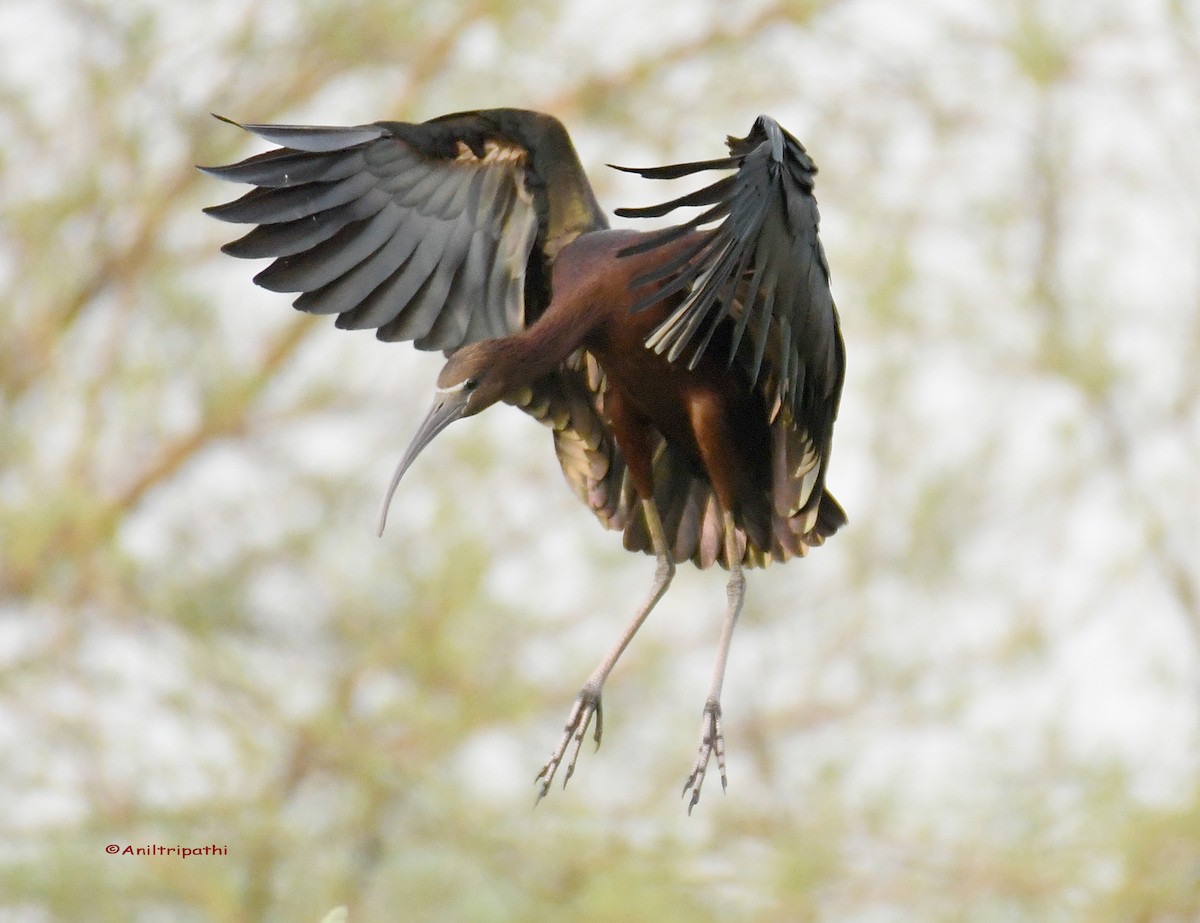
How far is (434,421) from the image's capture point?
3.04 m

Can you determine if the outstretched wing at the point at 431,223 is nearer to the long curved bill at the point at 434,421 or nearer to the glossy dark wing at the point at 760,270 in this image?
the long curved bill at the point at 434,421

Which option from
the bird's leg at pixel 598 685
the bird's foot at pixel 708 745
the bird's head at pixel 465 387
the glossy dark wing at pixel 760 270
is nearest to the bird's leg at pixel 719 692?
the bird's foot at pixel 708 745

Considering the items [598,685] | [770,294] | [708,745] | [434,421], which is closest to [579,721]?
[598,685]

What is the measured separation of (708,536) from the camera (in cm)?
352

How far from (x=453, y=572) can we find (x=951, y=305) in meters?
3.00

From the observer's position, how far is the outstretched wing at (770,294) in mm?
2764

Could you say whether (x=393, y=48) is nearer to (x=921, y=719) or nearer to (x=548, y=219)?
(x=921, y=719)

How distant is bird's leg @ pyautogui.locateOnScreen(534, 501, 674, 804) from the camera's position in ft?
10.4

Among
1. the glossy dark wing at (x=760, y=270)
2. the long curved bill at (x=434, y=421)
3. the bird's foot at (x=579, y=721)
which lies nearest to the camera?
the glossy dark wing at (x=760, y=270)

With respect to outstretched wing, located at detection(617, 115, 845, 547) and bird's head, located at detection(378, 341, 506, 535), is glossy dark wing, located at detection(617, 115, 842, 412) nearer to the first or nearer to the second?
outstretched wing, located at detection(617, 115, 845, 547)

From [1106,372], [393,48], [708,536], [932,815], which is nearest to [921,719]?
[932,815]

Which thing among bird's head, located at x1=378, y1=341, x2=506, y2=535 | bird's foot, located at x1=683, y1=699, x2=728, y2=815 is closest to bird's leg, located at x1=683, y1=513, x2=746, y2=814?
bird's foot, located at x1=683, y1=699, x2=728, y2=815

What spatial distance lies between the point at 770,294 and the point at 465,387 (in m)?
0.56

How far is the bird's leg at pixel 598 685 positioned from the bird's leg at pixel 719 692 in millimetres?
128
